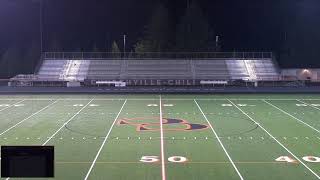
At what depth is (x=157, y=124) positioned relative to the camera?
818 inches

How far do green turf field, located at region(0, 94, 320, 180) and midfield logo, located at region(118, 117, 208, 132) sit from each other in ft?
0.11

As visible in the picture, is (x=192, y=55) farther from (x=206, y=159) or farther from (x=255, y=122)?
(x=206, y=159)

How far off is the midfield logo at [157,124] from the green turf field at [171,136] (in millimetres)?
35

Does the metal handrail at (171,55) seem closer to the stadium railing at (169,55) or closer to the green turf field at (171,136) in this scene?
the stadium railing at (169,55)

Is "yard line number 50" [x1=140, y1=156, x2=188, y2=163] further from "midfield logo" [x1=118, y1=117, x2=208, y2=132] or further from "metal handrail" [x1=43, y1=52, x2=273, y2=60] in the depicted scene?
"metal handrail" [x1=43, y1=52, x2=273, y2=60]

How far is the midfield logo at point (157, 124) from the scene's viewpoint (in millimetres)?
19750

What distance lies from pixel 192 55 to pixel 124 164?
30.6m

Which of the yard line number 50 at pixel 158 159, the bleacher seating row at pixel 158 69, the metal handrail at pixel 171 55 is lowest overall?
the yard line number 50 at pixel 158 159

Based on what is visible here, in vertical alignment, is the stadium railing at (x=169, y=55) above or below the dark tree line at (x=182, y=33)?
below

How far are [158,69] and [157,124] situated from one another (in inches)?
825

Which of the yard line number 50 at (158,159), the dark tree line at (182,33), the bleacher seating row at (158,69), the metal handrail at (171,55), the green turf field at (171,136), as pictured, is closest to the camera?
the green turf field at (171,136)
